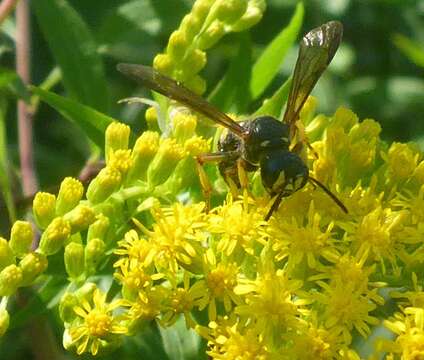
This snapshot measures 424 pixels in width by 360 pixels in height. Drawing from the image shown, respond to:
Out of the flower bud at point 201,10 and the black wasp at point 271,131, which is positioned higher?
the flower bud at point 201,10

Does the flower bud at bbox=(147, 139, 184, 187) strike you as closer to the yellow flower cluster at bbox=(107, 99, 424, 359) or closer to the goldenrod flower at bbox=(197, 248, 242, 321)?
the yellow flower cluster at bbox=(107, 99, 424, 359)

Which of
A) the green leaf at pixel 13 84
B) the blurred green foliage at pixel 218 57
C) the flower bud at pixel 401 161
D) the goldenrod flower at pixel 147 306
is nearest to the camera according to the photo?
the goldenrod flower at pixel 147 306

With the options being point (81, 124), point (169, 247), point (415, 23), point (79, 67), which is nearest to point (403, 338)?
point (169, 247)

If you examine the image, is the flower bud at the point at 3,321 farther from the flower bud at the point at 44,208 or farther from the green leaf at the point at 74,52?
the green leaf at the point at 74,52

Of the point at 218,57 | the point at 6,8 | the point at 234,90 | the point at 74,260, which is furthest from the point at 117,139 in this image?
the point at 218,57

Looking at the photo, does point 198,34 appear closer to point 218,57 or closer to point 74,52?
point 74,52

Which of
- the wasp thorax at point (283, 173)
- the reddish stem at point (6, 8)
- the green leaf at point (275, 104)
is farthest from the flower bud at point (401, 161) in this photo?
the reddish stem at point (6, 8)
